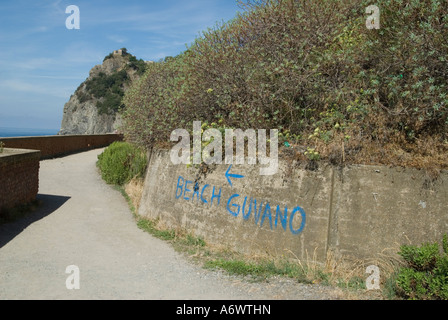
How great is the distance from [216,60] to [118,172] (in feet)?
22.0

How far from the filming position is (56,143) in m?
19.7

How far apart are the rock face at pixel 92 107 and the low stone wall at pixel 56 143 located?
48.2 metres

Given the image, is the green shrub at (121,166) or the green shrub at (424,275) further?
the green shrub at (121,166)

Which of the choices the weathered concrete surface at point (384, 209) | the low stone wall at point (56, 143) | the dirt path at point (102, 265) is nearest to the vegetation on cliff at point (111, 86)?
the low stone wall at point (56, 143)

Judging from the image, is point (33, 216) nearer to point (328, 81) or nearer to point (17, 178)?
point (17, 178)

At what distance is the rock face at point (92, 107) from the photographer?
7456cm

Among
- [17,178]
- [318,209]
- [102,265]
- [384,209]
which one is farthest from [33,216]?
[384,209]

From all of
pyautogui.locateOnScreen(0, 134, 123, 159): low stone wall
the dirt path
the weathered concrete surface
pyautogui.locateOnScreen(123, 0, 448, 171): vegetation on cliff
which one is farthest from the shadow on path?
the weathered concrete surface

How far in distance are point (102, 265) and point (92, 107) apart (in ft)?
261

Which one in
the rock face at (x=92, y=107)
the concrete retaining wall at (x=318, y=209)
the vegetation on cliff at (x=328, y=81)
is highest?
the rock face at (x=92, y=107)

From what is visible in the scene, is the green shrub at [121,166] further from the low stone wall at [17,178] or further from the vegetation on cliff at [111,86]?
the vegetation on cliff at [111,86]

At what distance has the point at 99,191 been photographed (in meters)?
12.2

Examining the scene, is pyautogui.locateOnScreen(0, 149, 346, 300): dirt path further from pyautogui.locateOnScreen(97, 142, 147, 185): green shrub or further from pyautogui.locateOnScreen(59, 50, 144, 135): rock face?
pyautogui.locateOnScreen(59, 50, 144, 135): rock face
